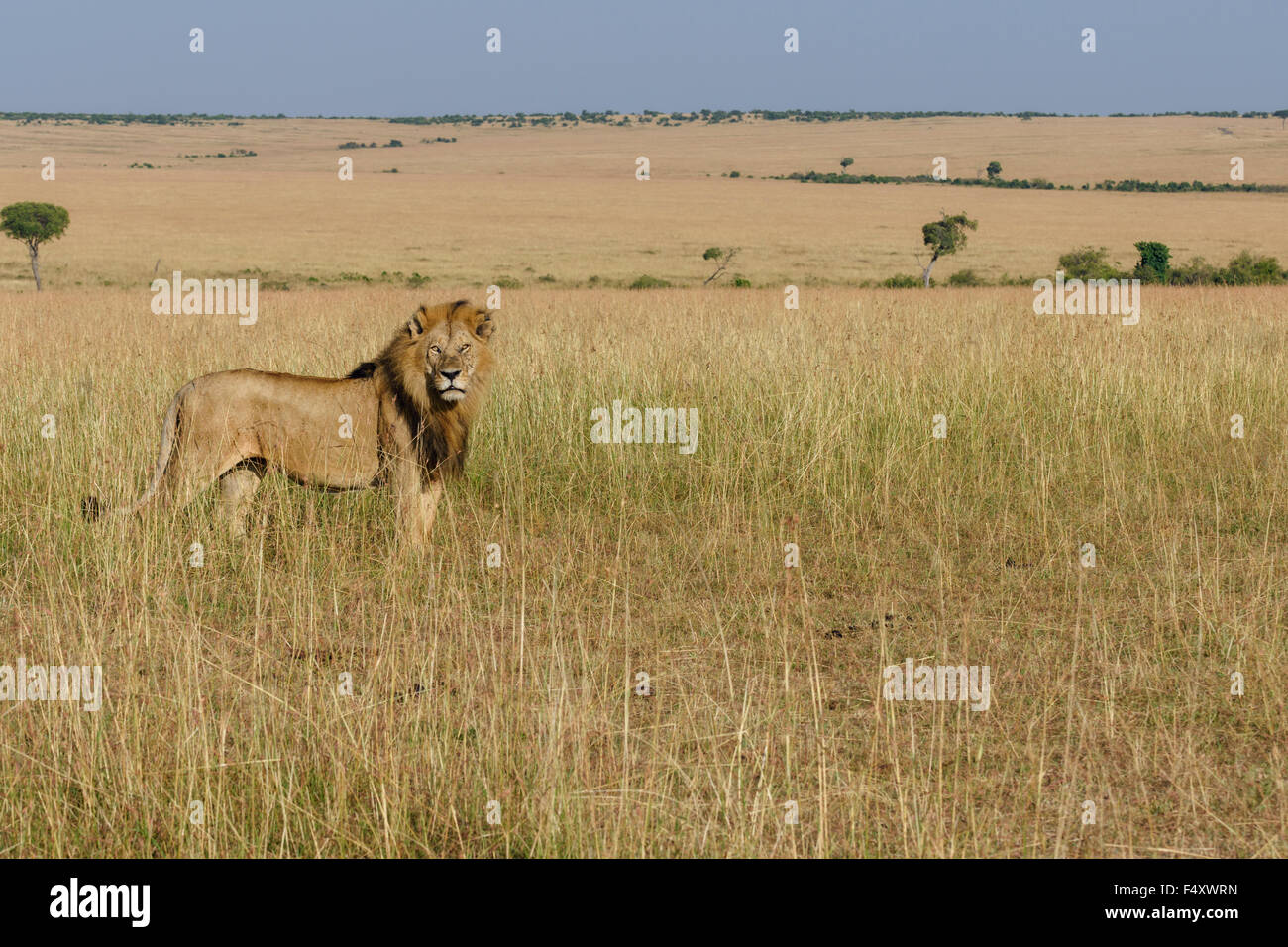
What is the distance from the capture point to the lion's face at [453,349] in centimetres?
562

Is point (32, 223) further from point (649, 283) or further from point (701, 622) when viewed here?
point (701, 622)

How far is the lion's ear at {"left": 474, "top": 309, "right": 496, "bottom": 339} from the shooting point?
593cm

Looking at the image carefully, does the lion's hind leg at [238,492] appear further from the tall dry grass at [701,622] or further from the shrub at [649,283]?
the shrub at [649,283]

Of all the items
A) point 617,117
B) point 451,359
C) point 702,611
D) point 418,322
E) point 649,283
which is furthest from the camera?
point 617,117

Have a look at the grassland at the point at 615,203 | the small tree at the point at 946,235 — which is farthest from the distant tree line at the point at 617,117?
the small tree at the point at 946,235

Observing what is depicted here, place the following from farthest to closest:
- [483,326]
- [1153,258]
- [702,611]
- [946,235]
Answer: [946,235], [1153,258], [483,326], [702,611]

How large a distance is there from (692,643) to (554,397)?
4.00 metres

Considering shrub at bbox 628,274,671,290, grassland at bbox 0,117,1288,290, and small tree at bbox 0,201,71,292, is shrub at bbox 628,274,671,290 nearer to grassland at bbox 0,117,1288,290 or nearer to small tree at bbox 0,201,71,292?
grassland at bbox 0,117,1288,290

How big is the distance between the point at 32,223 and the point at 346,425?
45031 millimetres

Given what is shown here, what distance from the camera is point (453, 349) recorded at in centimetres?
575

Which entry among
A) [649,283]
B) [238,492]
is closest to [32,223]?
[649,283]

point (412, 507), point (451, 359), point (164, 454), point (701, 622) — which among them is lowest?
point (701, 622)

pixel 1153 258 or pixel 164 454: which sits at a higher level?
pixel 1153 258
